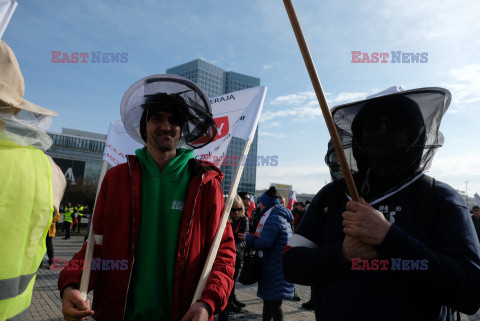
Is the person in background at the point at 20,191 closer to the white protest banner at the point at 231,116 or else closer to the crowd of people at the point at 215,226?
the crowd of people at the point at 215,226

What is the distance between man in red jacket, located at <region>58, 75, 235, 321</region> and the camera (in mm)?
1905

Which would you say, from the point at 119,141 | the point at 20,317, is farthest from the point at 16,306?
the point at 119,141

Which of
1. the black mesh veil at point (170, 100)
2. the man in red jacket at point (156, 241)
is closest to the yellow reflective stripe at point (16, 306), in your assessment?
the man in red jacket at point (156, 241)

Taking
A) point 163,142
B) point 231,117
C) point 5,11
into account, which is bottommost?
point 163,142

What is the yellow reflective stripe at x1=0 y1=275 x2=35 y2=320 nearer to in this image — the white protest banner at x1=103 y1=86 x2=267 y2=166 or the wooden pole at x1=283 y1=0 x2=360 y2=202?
the wooden pole at x1=283 y1=0 x2=360 y2=202

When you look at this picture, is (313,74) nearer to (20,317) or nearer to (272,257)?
(20,317)

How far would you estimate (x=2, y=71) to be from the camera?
1828 millimetres

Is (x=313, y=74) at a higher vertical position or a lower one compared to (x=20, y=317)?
higher

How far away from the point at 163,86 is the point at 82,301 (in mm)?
1543

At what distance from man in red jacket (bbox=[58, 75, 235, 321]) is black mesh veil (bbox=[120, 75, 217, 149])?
→ 6.0 inches

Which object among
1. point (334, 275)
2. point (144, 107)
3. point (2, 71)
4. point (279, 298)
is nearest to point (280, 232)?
point (279, 298)

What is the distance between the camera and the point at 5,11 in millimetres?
2350

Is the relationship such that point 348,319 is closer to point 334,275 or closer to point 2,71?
point 334,275

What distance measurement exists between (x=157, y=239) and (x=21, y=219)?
0.72m
